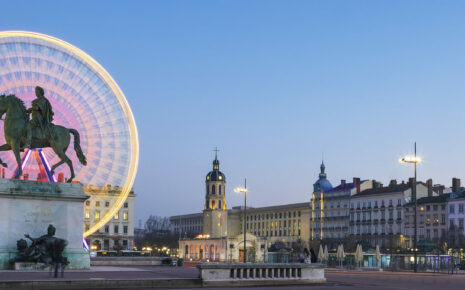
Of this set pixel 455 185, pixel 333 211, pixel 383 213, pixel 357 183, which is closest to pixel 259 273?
pixel 455 185

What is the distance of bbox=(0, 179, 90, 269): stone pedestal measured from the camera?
39281mm

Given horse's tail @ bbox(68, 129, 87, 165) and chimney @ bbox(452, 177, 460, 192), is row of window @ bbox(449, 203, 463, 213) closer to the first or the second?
chimney @ bbox(452, 177, 460, 192)

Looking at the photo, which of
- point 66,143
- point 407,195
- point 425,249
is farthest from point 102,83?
point 407,195

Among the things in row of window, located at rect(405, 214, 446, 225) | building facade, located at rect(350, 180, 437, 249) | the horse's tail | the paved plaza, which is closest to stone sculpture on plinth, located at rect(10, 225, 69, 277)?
the paved plaza

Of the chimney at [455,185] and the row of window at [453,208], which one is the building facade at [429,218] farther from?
the chimney at [455,185]

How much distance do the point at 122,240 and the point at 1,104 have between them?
146921 millimetres

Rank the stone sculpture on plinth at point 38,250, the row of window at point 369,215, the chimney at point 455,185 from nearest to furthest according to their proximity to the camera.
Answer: the stone sculpture on plinth at point 38,250 → the chimney at point 455,185 → the row of window at point 369,215

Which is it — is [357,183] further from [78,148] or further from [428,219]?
[78,148]

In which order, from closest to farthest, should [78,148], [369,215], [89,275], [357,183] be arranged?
[89,275]
[78,148]
[369,215]
[357,183]

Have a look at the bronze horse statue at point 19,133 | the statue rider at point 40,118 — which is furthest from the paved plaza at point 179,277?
the statue rider at point 40,118

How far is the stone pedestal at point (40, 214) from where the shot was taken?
39281 millimetres

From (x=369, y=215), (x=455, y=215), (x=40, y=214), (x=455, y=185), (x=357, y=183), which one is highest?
(x=357, y=183)

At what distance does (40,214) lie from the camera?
132 ft

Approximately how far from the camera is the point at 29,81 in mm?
50125
